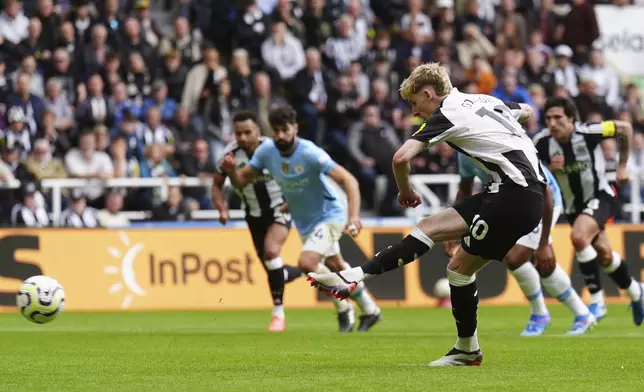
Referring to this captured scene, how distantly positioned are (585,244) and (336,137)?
8977 mm

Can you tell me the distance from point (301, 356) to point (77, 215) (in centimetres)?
1084

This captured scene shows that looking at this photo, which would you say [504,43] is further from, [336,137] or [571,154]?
[571,154]

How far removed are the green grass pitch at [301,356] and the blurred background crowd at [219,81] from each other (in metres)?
5.28

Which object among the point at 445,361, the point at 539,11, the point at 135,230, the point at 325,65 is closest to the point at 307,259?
the point at 445,361

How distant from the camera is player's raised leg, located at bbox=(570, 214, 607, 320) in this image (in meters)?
14.9

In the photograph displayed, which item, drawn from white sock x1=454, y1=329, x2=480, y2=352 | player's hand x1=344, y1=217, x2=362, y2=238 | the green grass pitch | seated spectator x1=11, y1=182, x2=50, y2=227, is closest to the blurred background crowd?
seated spectator x1=11, y1=182, x2=50, y2=227

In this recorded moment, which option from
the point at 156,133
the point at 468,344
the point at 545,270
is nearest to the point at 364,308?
the point at 545,270

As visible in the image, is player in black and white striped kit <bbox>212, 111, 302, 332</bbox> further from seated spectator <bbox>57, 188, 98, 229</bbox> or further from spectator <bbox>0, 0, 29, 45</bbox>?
spectator <bbox>0, 0, 29, 45</bbox>

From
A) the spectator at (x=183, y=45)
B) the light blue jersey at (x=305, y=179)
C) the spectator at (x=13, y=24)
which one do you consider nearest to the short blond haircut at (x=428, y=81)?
the light blue jersey at (x=305, y=179)

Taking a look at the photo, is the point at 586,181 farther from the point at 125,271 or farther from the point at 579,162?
the point at 125,271

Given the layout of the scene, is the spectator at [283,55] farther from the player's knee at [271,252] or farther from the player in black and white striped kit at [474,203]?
the player in black and white striped kit at [474,203]

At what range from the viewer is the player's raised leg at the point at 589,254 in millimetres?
14906

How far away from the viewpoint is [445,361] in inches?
390

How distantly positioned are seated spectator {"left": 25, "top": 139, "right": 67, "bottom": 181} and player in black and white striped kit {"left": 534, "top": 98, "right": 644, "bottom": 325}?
9.17 m
